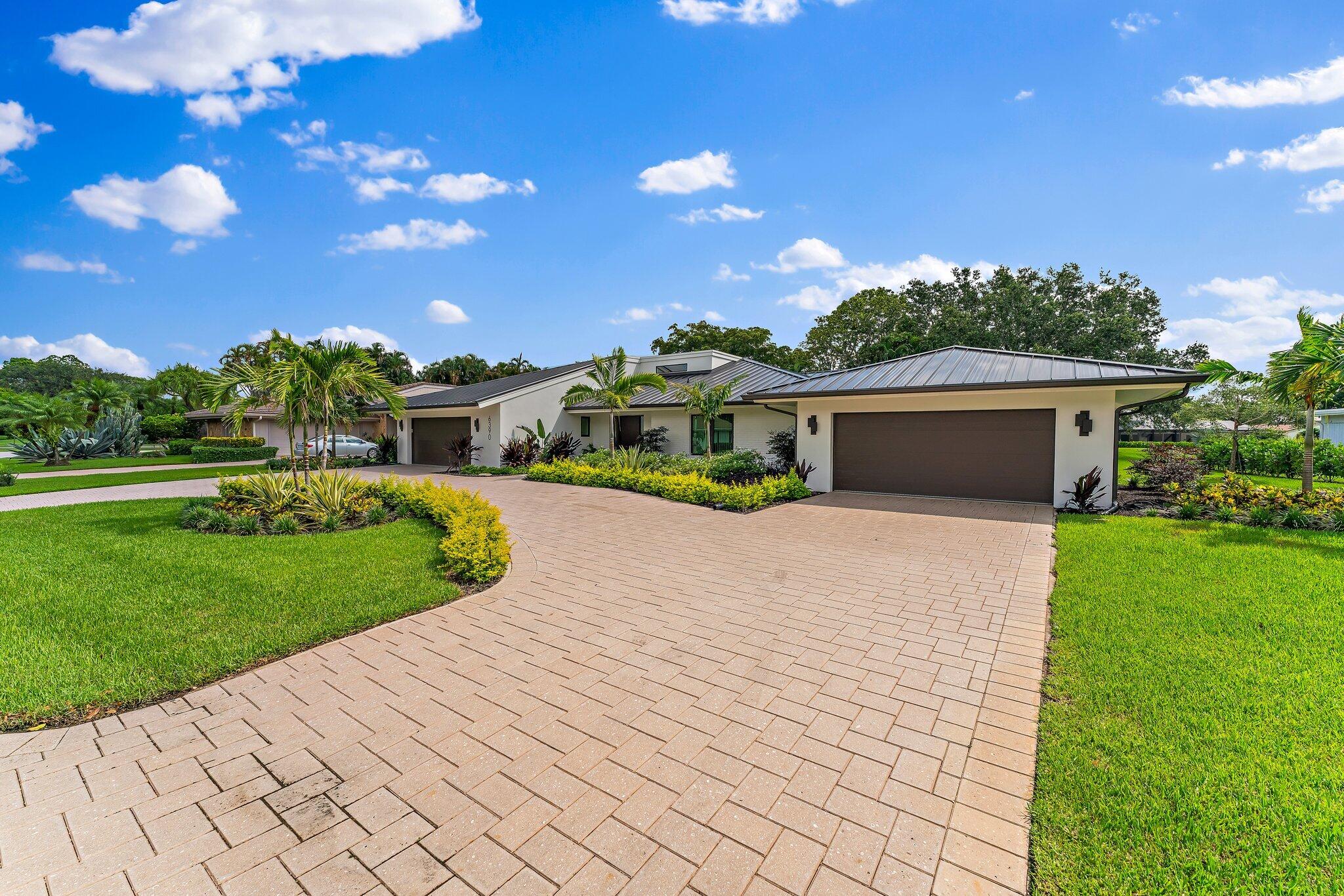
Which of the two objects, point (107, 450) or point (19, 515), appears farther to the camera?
point (107, 450)

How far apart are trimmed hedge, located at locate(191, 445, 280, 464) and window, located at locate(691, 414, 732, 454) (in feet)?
67.4

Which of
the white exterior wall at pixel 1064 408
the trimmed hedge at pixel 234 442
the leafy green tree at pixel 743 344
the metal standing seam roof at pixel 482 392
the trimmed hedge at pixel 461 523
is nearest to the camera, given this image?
the trimmed hedge at pixel 461 523

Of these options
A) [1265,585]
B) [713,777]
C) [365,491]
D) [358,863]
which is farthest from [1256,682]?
[365,491]

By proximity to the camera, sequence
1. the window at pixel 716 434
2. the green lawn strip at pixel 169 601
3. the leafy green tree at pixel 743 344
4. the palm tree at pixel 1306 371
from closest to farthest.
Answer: the green lawn strip at pixel 169 601 < the palm tree at pixel 1306 371 < the window at pixel 716 434 < the leafy green tree at pixel 743 344

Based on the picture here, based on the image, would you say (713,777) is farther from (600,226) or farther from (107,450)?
(107,450)

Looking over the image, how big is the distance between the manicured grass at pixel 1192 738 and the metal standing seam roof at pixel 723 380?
10568 mm

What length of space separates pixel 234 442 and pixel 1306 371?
36.7 m

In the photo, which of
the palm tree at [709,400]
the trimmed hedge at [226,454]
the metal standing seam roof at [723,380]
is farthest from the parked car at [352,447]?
the palm tree at [709,400]

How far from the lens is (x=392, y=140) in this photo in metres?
11.9

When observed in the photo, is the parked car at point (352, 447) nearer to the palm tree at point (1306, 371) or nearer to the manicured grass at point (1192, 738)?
the manicured grass at point (1192, 738)

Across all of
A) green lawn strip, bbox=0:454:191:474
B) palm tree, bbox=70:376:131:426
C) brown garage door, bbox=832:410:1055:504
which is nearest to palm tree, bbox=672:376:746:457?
brown garage door, bbox=832:410:1055:504

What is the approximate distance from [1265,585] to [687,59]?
1223 centimetres

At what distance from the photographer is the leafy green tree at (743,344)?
3719 cm

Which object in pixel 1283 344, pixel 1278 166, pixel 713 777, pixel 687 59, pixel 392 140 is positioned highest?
pixel 687 59
